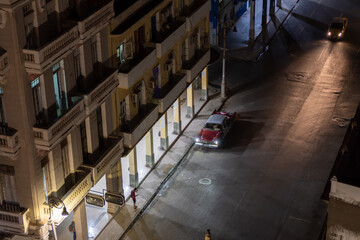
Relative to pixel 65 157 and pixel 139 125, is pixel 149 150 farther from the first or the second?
pixel 65 157

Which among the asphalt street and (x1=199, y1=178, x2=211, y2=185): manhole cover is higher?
the asphalt street

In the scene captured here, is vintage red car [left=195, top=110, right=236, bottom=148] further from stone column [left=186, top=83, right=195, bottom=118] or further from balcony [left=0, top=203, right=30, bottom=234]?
balcony [left=0, top=203, right=30, bottom=234]

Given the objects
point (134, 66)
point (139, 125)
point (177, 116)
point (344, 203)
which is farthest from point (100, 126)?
point (344, 203)

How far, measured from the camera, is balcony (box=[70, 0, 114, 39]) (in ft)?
110

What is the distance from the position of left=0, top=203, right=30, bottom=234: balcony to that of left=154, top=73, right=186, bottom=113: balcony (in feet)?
52.4

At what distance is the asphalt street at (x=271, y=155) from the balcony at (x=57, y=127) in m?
12.0

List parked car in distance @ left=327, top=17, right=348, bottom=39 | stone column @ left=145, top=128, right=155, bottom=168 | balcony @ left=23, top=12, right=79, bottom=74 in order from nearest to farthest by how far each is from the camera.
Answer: balcony @ left=23, top=12, right=79, bottom=74
stone column @ left=145, top=128, right=155, bottom=168
parked car in distance @ left=327, top=17, right=348, bottom=39

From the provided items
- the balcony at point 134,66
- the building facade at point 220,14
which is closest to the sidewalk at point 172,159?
the building facade at point 220,14

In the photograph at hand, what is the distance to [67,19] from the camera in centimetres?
3309

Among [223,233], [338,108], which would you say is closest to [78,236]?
[223,233]

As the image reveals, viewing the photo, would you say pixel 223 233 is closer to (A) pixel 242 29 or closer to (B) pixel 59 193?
(B) pixel 59 193

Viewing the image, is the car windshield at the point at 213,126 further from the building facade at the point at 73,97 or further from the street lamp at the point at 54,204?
the street lamp at the point at 54,204

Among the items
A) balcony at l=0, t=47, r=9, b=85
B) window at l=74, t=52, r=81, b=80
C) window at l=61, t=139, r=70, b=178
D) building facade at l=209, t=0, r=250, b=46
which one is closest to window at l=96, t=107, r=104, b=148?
window at l=74, t=52, r=81, b=80

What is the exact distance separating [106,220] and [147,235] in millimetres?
3310
